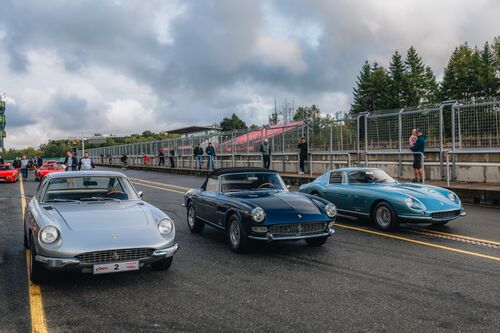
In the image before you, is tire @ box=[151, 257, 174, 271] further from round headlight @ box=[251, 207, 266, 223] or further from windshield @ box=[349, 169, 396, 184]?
windshield @ box=[349, 169, 396, 184]

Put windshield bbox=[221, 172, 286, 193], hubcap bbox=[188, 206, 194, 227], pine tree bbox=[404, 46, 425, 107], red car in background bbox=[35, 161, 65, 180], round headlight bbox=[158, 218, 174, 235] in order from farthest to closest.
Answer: pine tree bbox=[404, 46, 425, 107]
red car in background bbox=[35, 161, 65, 180]
hubcap bbox=[188, 206, 194, 227]
windshield bbox=[221, 172, 286, 193]
round headlight bbox=[158, 218, 174, 235]

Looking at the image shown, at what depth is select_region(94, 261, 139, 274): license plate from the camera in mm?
4754

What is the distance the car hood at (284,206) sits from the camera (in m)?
6.45

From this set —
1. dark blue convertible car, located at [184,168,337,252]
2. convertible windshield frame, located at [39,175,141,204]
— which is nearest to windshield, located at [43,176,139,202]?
convertible windshield frame, located at [39,175,141,204]

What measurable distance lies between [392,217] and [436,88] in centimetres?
9323

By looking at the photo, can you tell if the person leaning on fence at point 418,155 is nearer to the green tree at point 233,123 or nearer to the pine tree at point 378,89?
the pine tree at point 378,89

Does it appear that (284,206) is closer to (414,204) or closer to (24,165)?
(414,204)

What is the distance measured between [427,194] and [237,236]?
3.91 meters

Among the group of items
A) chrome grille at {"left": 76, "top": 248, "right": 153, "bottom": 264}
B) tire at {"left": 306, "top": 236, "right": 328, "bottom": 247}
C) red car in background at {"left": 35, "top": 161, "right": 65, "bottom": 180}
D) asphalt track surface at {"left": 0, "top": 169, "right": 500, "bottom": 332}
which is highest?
red car in background at {"left": 35, "top": 161, "right": 65, "bottom": 180}

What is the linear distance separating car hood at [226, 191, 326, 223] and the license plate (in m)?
2.15

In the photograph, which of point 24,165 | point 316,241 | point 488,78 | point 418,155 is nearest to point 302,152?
point 418,155

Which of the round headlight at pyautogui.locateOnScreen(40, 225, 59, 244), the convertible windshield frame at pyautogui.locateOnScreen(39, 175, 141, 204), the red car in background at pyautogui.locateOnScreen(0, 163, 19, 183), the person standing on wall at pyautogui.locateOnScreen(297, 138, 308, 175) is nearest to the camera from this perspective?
the round headlight at pyautogui.locateOnScreen(40, 225, 59, 244)

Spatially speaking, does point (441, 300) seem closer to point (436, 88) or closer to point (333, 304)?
point (333, 304)

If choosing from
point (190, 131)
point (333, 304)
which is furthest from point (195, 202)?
point (190, 131)
